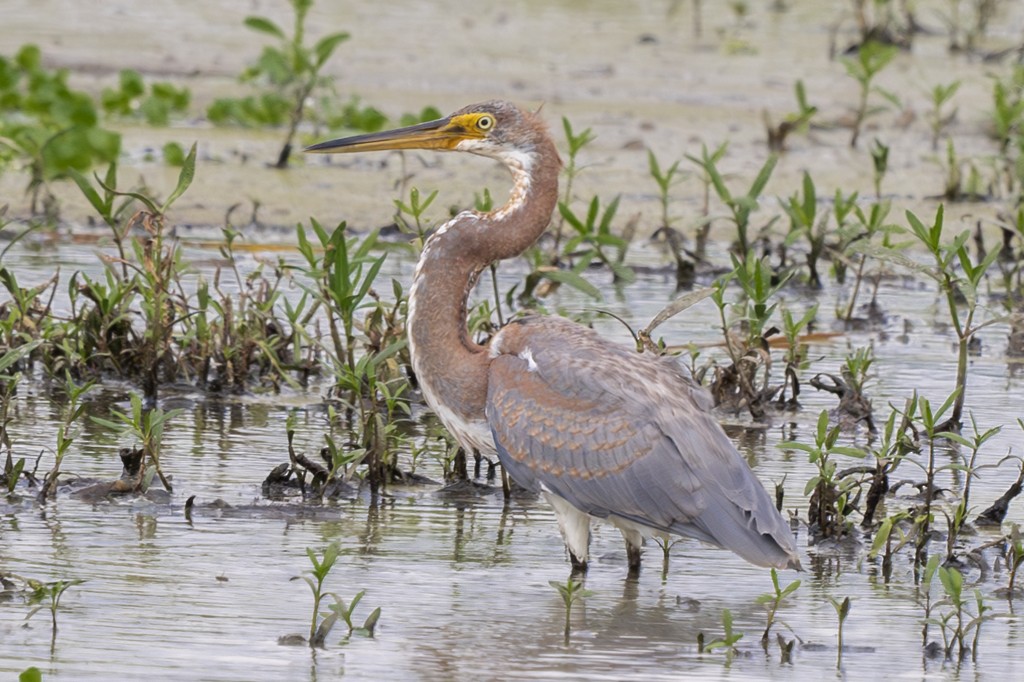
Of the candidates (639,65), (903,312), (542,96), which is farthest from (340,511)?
(639,65)

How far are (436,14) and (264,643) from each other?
13800mm

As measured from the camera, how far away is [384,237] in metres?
9.90

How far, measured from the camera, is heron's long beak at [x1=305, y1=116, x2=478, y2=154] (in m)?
5.71

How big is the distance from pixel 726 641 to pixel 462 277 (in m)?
1.54

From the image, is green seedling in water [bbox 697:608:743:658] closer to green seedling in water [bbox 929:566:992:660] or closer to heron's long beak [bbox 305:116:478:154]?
green seedling in water [bbox 929:566:992:660]

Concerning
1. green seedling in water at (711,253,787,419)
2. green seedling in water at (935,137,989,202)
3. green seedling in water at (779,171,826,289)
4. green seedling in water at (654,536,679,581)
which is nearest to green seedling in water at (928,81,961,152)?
green seedling in water at (935,137,989,202)

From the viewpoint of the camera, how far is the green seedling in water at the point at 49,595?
4.19 m

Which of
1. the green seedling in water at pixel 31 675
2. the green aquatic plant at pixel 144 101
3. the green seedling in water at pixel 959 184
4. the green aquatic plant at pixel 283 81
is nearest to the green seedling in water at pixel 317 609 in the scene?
the green seedling in water at pixel 31 675

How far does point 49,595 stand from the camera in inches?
173

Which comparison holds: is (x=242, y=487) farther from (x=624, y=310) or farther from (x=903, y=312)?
(x=903, y=312)

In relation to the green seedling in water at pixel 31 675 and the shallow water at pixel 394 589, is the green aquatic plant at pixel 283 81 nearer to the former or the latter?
the shallow water at pixel 394 589

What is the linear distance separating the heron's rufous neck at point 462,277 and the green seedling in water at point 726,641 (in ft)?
3.55

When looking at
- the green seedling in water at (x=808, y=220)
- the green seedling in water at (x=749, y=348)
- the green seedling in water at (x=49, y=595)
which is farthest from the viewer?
the green seedling in water at (x=808, y=220)

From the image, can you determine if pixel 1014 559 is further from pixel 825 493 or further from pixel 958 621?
pixel 825 493
